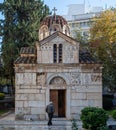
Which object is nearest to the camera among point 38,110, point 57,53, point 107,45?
point 38,110

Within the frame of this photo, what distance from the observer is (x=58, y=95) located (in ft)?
89.5

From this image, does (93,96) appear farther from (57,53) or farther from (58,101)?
(57,53)

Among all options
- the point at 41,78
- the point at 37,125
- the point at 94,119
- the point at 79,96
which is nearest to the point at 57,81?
the point at 41,78

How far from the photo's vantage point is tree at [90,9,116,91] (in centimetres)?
3572

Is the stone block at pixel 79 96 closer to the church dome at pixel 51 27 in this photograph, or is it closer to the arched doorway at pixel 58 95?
the arched doorway at pixel 58 95

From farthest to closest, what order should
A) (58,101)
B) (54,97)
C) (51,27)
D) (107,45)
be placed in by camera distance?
1. (107,45)
2. (51,27)
3. (58,101)
4. (54,97)

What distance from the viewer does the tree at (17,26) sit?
122ft

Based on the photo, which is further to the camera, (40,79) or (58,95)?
(58,95)

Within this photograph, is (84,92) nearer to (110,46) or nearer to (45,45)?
(45,45)

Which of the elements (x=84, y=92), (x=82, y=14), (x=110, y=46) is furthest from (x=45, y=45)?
(x=82, y=14)

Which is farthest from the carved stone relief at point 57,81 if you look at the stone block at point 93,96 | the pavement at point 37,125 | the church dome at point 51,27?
the church dome at point 51,27

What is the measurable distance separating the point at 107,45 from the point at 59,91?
10.5 meters

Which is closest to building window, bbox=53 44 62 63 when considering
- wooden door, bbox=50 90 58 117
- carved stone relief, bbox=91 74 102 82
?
wooden door, bbox=50 90 58 117

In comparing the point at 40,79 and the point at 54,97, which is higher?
the point at 40,79
